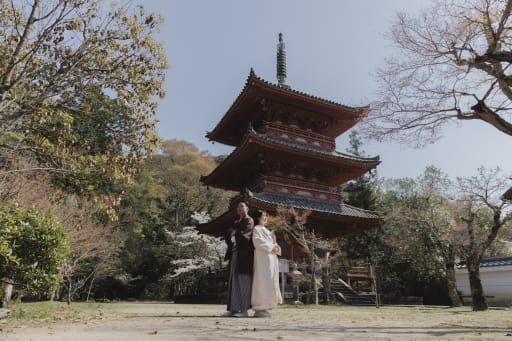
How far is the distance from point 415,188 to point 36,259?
2666 centimetres

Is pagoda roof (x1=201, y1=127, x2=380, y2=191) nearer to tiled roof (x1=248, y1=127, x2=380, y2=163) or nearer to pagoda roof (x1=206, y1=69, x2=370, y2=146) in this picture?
tiled roof (x1=248, y1=127, x2=380, y2=163)

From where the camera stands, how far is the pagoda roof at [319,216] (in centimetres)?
1611

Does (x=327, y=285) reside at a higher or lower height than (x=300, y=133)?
lower

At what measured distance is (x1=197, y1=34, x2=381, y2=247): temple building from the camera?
56.2ft

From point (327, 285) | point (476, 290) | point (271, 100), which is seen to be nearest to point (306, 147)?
point (271, 100)

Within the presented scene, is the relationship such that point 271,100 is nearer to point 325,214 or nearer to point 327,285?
point 325,214

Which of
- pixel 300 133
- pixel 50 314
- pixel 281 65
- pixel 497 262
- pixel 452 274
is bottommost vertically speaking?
pixel 50 314

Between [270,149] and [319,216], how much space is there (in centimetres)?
367

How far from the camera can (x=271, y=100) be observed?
60.7ft

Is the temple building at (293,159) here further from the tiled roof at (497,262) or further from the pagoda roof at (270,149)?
the tiled roof at (497,262)

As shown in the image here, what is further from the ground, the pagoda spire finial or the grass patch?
the pagoda spire finial

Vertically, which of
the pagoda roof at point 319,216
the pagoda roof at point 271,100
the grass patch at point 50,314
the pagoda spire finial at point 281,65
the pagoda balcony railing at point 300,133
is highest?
the pagoda spire finial at point 281,65

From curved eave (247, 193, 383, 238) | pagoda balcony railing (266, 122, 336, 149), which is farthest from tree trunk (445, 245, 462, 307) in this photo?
pagoda balcony railing (266, 122, 336, 149)

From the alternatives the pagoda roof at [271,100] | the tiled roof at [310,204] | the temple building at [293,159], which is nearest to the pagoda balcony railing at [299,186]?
the temple building at [293,159]
